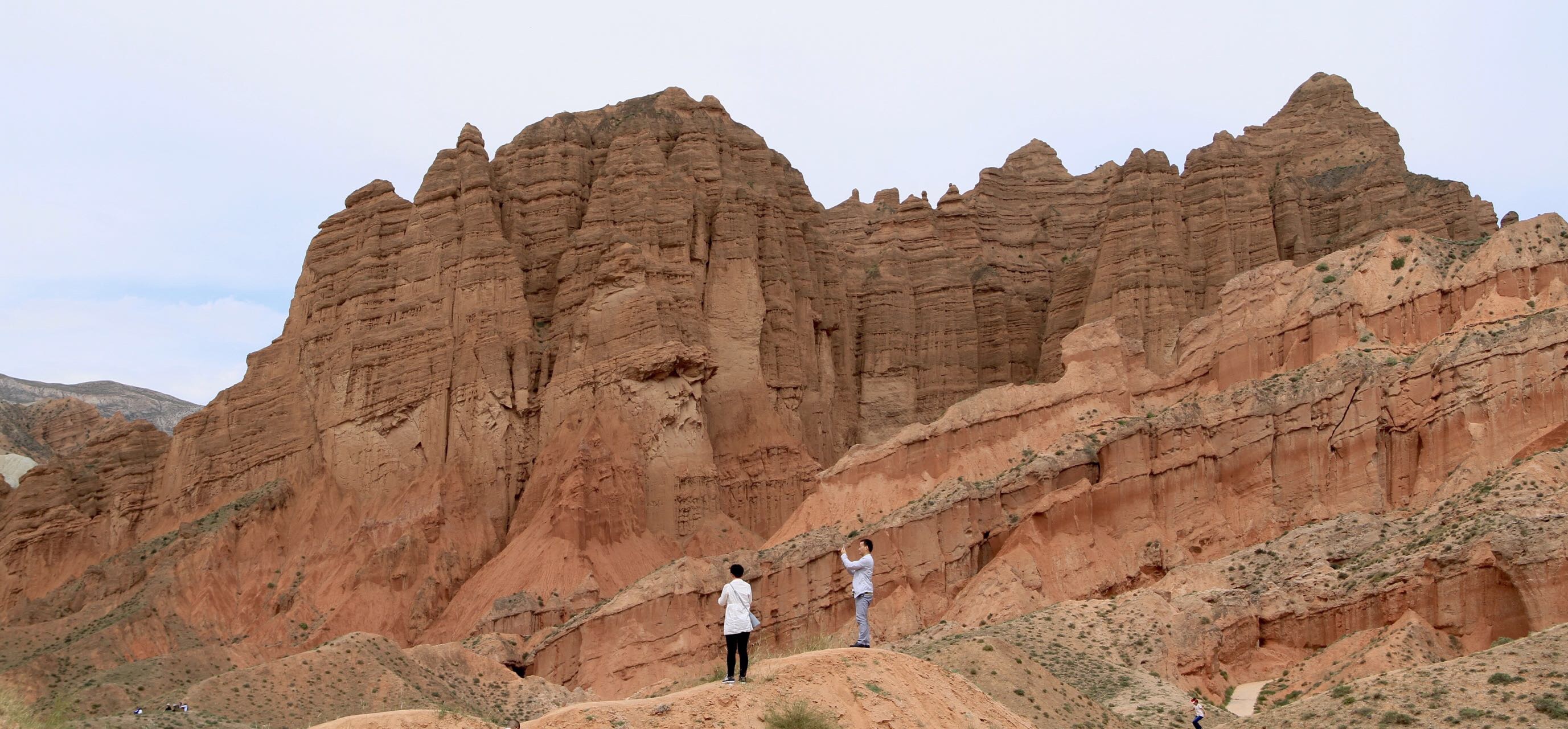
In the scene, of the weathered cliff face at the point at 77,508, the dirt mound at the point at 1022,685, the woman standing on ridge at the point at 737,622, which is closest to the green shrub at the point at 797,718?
the woman standing on ridge at the point at 737,622

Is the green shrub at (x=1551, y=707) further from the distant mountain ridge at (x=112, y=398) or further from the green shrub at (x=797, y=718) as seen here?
the distant mountain ridge at (x=112, y=398)

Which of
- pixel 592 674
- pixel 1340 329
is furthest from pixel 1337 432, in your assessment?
pixel 592 674

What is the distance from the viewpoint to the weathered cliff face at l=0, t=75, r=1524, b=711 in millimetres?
62031

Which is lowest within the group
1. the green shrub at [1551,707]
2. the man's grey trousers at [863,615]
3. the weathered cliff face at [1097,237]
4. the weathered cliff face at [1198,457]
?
the green shrub at [1551,707]

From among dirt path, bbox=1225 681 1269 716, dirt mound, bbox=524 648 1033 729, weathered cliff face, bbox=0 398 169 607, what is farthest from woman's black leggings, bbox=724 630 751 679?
weathered cliff face, bbox=0 398 169 607

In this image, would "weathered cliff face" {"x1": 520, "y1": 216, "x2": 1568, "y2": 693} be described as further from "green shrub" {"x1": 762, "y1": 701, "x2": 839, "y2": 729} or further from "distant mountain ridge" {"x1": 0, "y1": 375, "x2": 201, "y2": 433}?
"distant mountain ridge" {"x1": 0, "y1": 375, "x2": 201, "y2": 433}

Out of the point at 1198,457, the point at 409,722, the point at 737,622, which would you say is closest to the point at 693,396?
the point at 1198,457

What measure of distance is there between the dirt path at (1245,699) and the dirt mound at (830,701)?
63.2 feet

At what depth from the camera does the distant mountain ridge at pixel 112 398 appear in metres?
153

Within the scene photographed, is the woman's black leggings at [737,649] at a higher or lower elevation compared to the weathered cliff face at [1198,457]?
lower

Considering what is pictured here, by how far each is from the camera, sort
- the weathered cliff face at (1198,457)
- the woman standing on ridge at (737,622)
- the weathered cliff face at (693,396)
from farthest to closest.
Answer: the weathered cliff face at (693,396) < the weathered cliff face at (1198,457) < the woman standing on ridge at (737,622)

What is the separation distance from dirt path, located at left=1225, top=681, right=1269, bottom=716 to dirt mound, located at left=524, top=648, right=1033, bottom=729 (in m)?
19.3

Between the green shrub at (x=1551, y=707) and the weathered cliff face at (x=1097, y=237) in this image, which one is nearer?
the green shrub at (x=1551, y=707)

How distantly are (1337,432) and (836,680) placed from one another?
35.9 meters
